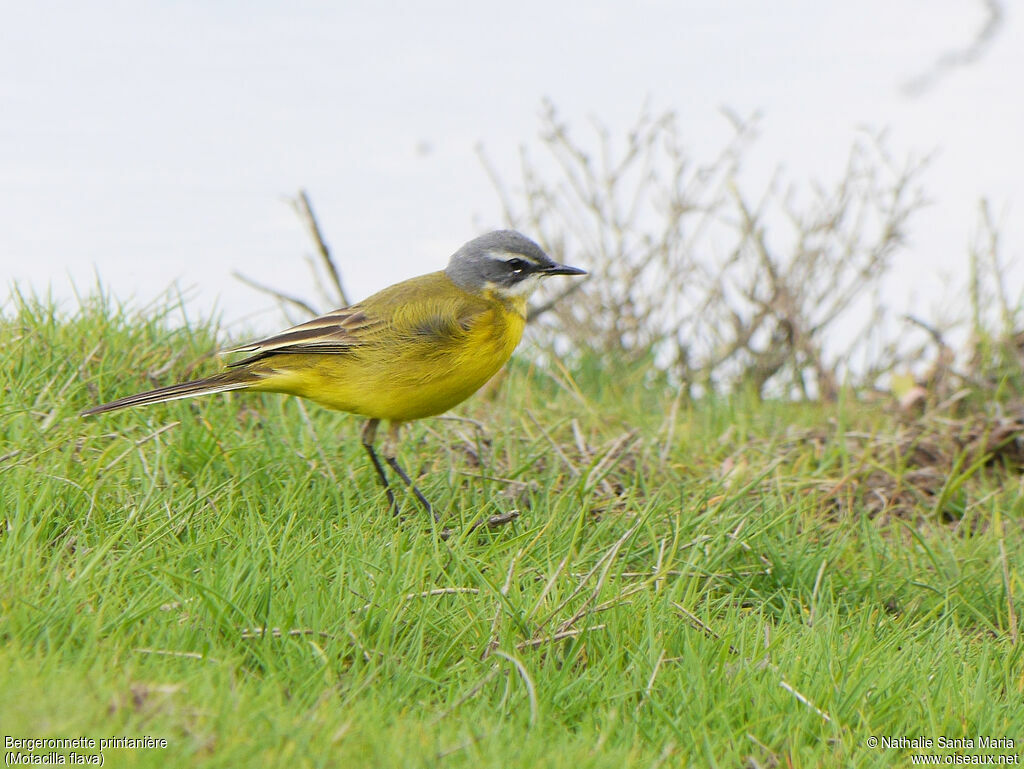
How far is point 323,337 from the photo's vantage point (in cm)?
597

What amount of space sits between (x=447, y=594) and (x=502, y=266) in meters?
2.66

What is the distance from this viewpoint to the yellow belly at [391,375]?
580 centimetres

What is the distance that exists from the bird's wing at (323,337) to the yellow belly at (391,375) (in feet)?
0.14

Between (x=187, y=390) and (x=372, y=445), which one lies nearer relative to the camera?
(x=187, y=390)

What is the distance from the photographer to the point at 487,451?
669 cm

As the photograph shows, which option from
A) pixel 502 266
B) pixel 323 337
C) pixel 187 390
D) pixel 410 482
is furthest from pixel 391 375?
pixel 502 266

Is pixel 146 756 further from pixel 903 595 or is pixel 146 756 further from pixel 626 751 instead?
pixel 903 595

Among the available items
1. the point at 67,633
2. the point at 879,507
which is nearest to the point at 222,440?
A: the point at 67,633

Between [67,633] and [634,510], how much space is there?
3.17 metres

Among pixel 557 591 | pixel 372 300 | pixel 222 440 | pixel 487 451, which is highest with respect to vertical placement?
pixel 372 300

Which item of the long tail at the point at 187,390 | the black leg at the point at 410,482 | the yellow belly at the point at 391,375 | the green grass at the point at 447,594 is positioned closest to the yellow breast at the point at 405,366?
the yellow belly at the point at 391,375

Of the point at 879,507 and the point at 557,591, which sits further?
the point at 879,507

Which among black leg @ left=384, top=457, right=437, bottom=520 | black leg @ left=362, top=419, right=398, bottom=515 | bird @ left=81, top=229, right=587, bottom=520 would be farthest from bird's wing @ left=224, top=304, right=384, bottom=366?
black leg @ left=384, top=457, right=437, bottom=520

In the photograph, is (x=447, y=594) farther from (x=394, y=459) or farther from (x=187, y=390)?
(x=187, y=390)
